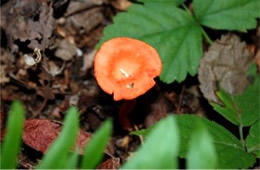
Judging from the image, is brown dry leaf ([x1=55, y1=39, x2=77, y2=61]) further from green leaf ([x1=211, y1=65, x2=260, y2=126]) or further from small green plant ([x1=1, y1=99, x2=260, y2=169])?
small green plant ([x1=1, y1=99, x2=260, y2=169])

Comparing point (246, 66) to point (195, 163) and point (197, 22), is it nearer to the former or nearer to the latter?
point (197, 22)

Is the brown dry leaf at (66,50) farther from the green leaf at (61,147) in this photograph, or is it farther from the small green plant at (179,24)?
the green leaf at (61,147)

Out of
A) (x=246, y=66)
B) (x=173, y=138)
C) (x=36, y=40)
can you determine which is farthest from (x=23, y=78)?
(x=173, y=138)

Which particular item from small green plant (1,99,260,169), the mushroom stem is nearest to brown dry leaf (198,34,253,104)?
the mushroom stem

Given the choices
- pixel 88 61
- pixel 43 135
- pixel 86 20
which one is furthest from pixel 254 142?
pixel 86 20

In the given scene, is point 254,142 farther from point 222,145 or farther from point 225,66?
point 225,66

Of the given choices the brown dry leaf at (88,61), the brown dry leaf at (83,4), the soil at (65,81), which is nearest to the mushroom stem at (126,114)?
the soil at (65,81)
